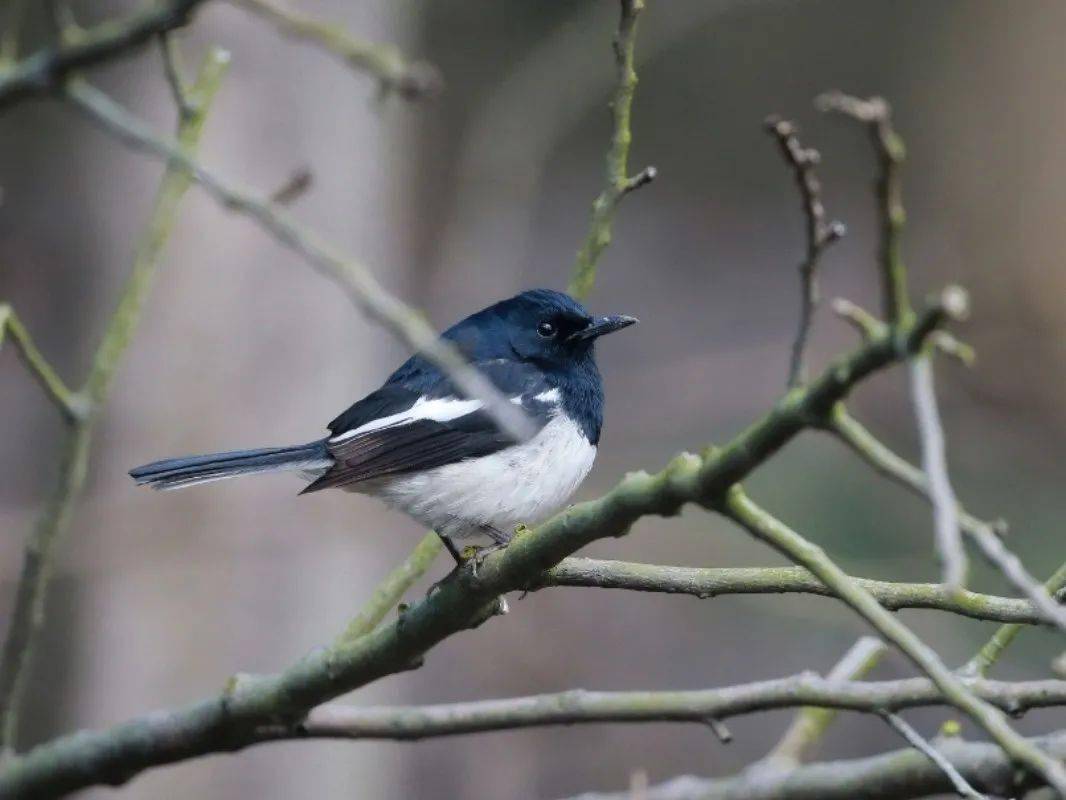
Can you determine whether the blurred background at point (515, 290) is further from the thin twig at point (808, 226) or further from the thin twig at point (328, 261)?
the thin twig at point (808, 226)

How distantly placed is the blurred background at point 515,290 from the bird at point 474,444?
1.45 meters

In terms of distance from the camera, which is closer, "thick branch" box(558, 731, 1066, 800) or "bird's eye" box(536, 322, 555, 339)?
"thick branch" box(558, 731, 1066, 800)

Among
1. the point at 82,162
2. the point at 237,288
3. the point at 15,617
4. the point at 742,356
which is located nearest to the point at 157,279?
the point at 237,288

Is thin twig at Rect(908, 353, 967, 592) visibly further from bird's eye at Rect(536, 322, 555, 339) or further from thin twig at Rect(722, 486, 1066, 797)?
bird's eye at Rect(536, 322, 555, 339)

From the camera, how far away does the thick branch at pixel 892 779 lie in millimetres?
2014

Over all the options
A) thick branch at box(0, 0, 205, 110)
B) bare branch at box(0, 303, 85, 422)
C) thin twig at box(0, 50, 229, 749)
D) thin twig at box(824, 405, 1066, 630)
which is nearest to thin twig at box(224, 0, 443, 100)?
thick branch at box(0, 0, 205, 110)

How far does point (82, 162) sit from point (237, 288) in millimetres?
845

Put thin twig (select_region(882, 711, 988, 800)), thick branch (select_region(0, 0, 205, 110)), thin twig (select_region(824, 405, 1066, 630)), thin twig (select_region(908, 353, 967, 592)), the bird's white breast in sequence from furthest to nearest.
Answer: the bird's white breast < thin twig (select_region(882, 711, 988, 800)) < thick branch (select_region(0, 0, 205, 110)) < thin twig (select_region(824, 405, 1066, 630)) < thin twig (select_region(908, 353, 967, 592))

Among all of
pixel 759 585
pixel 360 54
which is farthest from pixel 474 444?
pixel 360 54

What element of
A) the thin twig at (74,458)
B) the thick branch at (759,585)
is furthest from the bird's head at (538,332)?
the thick branch at (759,585)

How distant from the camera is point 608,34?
21.0 feet

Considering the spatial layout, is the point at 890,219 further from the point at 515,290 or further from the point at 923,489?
the point at 515,290

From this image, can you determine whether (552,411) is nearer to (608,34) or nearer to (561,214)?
(608,34)

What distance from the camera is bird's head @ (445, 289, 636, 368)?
140 inches
